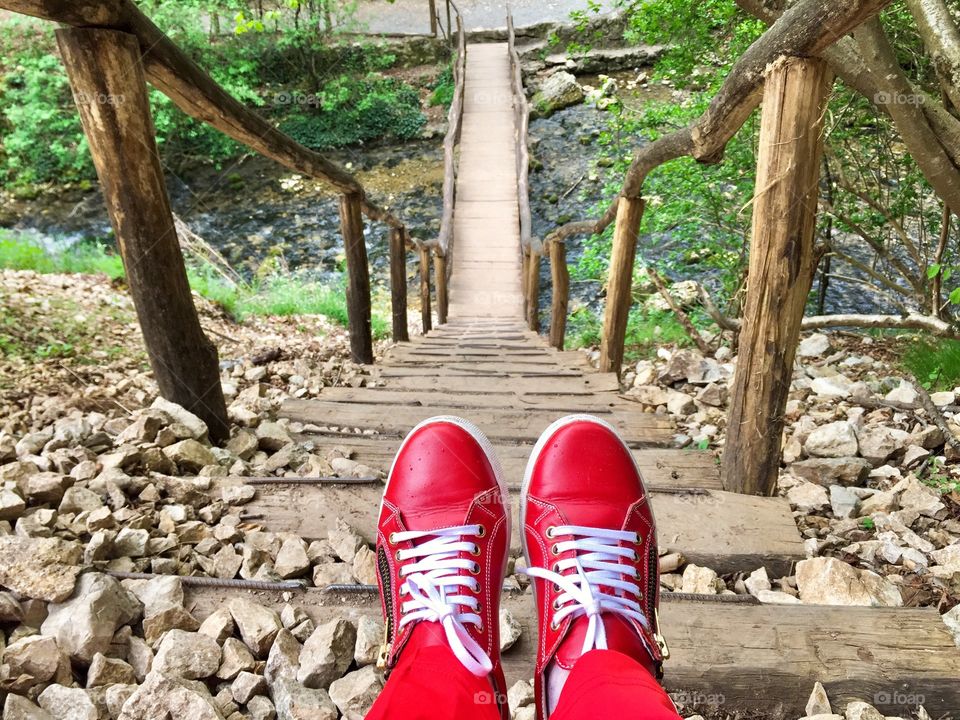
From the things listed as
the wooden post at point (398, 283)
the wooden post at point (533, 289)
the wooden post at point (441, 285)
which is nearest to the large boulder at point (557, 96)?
the wooden post at point (441, 285)

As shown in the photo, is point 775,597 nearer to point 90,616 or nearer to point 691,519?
point 691,519

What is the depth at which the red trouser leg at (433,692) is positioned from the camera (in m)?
0.84

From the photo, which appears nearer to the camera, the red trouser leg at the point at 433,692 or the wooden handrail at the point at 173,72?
the red trouser leg at the point at 433,692

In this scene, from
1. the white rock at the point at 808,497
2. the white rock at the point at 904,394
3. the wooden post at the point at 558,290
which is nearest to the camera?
the white rock at the point at 808,497

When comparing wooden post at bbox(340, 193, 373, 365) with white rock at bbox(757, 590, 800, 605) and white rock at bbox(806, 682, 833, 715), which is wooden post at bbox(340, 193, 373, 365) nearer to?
white rock at bbox(757, 590, 800, 605)

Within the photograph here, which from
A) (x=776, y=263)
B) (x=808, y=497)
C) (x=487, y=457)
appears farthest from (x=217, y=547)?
(x=808, y=497)

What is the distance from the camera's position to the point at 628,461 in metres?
1.38

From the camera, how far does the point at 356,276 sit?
12.3 feet

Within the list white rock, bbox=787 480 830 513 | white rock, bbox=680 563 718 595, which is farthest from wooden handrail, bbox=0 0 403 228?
white rock, bbox=787 480 830 513

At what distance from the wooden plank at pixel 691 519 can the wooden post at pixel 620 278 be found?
1663 mm

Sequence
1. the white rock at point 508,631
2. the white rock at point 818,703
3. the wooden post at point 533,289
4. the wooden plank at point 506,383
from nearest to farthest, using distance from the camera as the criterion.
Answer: the white rock at point 818,703 → the white rock at point 508,631 → the wooden plank at point 506,383 → the wooden post at point 533,289

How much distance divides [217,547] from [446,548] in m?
0.50

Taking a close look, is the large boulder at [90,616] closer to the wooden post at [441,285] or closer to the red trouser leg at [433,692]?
the red trouser leg at [433,692]

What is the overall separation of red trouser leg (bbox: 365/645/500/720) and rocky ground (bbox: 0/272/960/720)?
0.29 feet
